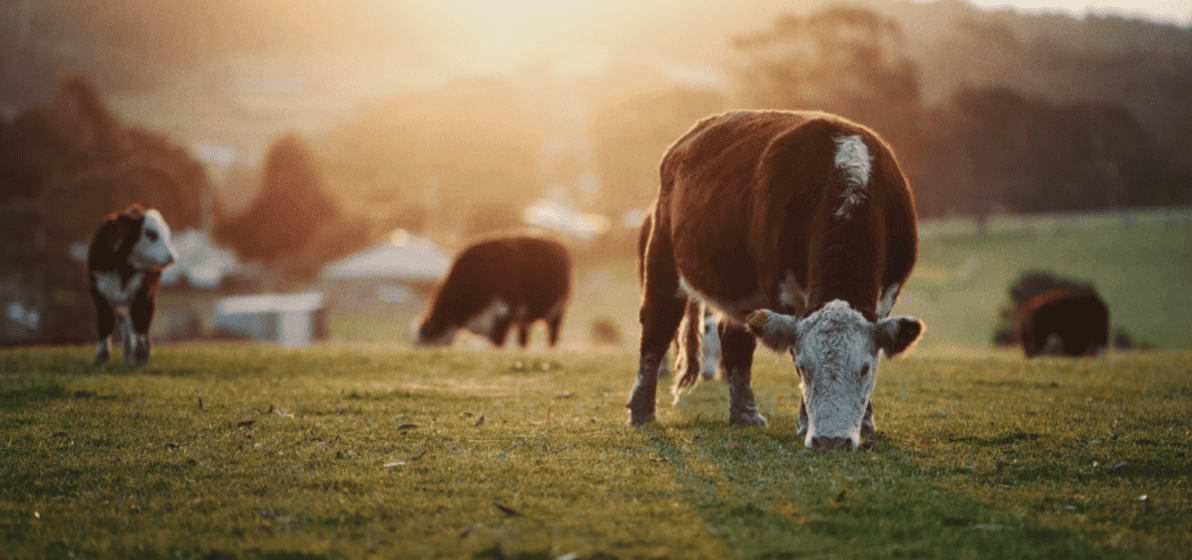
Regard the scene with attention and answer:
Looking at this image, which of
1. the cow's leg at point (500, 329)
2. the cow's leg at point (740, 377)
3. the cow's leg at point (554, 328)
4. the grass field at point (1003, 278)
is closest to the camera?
the cow's leg at point (740, 377)

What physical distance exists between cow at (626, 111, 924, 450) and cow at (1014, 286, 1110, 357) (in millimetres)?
16541

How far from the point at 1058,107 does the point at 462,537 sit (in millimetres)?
78920

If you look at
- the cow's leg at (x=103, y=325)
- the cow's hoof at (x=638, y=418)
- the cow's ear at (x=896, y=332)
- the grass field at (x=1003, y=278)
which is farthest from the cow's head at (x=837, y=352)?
the grass field at (x=1003, y=278)

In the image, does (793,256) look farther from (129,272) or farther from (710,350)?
(129,272)

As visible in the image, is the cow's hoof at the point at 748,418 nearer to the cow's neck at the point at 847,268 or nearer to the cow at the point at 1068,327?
the cow's neck at the point at 847,268

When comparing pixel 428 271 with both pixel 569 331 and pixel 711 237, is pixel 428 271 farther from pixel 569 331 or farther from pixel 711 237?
pixel 711 237

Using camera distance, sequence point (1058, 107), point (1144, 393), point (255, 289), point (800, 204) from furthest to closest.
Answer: point (1058, 107)
point (255, 289)
point (1144, 393)
point (800, 204)

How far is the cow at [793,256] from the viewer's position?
6180 mm

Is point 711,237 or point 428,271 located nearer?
point 711,237

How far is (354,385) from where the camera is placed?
1110 cm

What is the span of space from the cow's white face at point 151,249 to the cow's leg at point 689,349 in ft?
25.2

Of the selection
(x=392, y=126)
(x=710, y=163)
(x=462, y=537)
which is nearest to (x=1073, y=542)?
(x=462, y=537)

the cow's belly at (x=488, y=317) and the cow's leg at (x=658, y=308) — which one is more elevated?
the cow's leg at (x=658, y=308)

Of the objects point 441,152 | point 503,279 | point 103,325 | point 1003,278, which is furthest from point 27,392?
point 441,152
